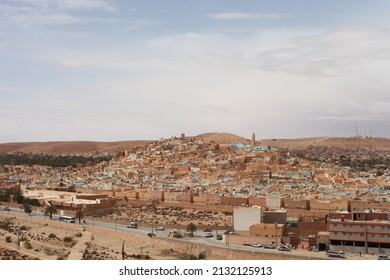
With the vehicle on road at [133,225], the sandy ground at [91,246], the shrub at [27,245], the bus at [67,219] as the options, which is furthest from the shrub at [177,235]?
the bus at [67,219]

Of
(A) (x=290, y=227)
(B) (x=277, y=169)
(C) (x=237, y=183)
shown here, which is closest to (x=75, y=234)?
(A) (x=290, y=227)

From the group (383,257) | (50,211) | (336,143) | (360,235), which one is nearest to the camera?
(383,257)

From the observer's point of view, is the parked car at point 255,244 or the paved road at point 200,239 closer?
the paved road at point 200,239

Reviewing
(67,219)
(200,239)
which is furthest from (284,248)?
(67,219)

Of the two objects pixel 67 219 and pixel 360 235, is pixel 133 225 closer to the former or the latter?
pixel 67 219

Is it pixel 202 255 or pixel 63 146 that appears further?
pixel 63 146

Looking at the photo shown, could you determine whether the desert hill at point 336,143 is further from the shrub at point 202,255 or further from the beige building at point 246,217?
the shrub at point 202,255

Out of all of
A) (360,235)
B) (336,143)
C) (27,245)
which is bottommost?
(27,245)

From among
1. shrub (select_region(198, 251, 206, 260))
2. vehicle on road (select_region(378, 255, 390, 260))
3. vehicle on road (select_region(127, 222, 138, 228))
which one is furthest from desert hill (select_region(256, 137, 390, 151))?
shrub (select_region(198, 251, 206, 260))

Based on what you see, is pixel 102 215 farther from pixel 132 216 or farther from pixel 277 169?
pixel 277 169
